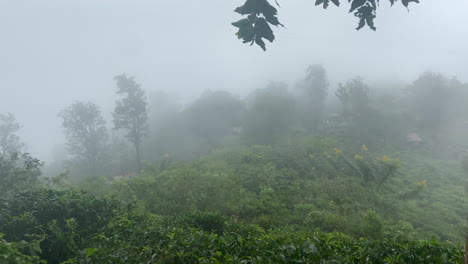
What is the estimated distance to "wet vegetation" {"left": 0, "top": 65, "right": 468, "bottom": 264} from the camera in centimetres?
364

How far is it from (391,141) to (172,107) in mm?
26497

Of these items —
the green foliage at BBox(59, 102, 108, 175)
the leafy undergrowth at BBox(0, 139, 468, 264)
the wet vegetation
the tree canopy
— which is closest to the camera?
the tree canopy

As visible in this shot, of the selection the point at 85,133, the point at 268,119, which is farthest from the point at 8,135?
the point at 268,119

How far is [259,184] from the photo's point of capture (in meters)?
12.9

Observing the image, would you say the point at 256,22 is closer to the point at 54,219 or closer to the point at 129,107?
the point at 54,219

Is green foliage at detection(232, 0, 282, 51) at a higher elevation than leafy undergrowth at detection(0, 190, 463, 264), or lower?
higher

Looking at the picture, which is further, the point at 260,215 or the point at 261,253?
the point at 260,215

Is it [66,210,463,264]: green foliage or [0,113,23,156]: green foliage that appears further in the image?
[0,113,23,156]: green foliage

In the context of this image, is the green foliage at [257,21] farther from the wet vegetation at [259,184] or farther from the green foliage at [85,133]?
the green foliage at [85,133]

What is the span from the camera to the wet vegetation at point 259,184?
3.64 metres

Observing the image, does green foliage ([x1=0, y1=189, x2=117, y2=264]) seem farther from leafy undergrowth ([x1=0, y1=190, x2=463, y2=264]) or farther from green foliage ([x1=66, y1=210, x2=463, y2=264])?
green foliage ([x1=66, y1=210, x2=463, y2=264])

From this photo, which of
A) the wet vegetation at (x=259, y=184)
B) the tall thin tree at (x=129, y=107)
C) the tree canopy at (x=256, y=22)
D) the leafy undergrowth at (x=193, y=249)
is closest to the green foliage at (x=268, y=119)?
the wet vegetation at (x=259, y=184)

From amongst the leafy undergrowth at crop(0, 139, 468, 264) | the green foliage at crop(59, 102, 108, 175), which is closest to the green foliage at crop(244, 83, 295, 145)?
the leafy undergrowth at crop(0, 139, 468, 264)

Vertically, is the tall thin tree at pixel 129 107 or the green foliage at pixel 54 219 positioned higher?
the tall thin tree at pixel 129 107
